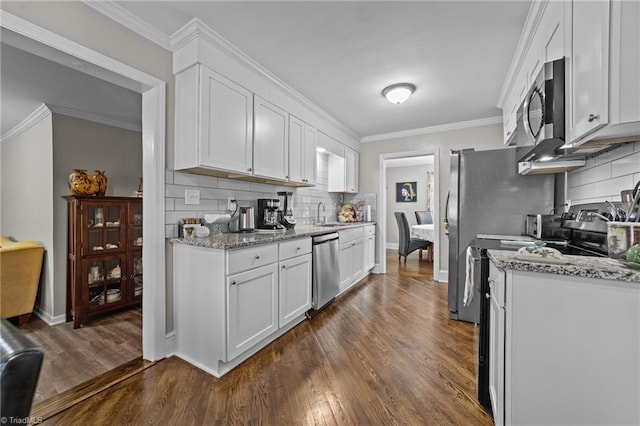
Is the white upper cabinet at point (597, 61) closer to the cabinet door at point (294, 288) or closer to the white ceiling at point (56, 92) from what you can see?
the cabinet door at point (294, 288)

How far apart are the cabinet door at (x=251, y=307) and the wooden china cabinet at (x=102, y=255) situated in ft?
6.36

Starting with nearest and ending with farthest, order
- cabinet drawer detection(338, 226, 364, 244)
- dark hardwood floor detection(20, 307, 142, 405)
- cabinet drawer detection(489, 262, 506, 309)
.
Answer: cabinet drawer detection(489, 262, 506, 309) → dark hardwood floor detection(20, 307, 142, 405) → cabinet drawer detection(338, 226, 364, 244)

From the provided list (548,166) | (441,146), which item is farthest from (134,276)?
(441,146)

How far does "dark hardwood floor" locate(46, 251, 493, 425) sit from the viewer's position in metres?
1.42

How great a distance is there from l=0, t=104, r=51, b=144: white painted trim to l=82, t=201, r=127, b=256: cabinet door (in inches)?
45.4

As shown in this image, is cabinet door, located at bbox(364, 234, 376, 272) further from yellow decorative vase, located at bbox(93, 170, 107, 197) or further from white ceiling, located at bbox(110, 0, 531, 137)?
→ yellow decorative vase, located at bbox(93, 170, 107, 197)

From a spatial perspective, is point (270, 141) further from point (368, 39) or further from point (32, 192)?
point (32, 192)

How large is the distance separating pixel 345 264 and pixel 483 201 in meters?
1.71

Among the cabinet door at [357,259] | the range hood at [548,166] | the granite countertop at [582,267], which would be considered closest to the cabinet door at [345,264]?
the cabinet door at [357,259]

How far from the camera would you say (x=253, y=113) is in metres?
2.41

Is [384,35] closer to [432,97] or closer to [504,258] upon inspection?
[432,97]

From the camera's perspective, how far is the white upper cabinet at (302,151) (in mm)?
2955

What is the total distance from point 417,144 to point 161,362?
4.22m

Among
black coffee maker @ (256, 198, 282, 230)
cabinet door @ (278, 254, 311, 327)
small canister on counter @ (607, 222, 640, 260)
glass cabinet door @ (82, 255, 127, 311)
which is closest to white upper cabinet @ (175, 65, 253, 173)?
black coffee maker @ (256, 198, 282, 230)
